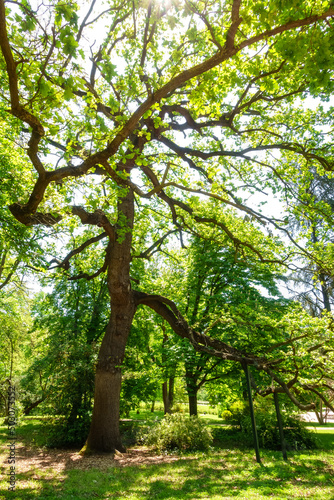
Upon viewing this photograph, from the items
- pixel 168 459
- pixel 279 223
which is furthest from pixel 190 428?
pixel 279 223

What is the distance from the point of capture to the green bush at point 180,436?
423 inches

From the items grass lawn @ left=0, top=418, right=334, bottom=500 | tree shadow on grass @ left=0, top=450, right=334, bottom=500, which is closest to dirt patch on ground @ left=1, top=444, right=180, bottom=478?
grass lawn @ left=0, top=418, right=334, bottom=500

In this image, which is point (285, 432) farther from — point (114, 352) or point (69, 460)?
point (69, 460)

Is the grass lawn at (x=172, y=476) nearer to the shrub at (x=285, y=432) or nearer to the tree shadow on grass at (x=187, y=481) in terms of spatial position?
the tree shadow on grass at (x=187, y=481)

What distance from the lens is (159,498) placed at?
5.59m

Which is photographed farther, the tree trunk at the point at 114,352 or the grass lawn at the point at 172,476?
the tree trunk at the point at 114,352

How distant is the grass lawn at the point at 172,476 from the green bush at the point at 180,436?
3.02ft

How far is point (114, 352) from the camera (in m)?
9.84

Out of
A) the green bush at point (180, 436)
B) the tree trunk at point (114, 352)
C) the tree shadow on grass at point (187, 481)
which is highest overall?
the tree trunk at point (114, 352)

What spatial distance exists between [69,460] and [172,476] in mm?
3292

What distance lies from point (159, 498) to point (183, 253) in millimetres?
12723

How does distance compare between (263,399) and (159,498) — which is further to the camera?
(263,399)

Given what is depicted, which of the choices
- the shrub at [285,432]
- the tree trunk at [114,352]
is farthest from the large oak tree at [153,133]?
the shrub at [285,432]

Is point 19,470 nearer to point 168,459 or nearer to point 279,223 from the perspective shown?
point 168,459
